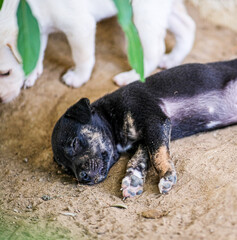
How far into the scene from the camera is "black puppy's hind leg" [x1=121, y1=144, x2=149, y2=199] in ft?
9.18

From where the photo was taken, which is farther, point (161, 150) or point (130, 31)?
point (161, 150)

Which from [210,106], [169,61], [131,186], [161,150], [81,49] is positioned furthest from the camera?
[169,61]

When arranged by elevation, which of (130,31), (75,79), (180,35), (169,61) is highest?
(130,31)

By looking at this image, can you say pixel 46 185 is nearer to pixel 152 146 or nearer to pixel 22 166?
pixel 22 166

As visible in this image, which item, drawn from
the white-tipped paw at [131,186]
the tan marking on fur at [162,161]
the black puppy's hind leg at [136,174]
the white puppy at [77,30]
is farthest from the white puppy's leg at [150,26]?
the white-tipped paw at [131,186]

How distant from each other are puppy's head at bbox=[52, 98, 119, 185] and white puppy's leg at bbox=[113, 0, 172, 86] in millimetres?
1213

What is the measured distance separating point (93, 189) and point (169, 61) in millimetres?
2112

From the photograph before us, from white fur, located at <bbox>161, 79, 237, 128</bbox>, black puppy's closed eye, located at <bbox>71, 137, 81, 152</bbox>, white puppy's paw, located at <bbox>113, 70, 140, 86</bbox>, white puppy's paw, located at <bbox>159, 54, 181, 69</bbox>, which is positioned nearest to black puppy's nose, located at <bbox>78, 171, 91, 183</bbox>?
black puppy's closed eye, located at <bbox>71, 137, 81, 152</bbox>

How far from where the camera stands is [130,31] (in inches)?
58.1

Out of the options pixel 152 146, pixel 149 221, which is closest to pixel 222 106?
pixel 152 146

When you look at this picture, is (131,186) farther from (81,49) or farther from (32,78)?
(32,78)

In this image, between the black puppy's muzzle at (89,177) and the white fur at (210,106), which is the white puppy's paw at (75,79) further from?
the black puppy's muzzle at (89,177)

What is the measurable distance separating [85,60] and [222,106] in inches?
61.9

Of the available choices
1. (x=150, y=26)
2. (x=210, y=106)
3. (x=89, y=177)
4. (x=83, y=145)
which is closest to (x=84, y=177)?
(x=89, y=177)
